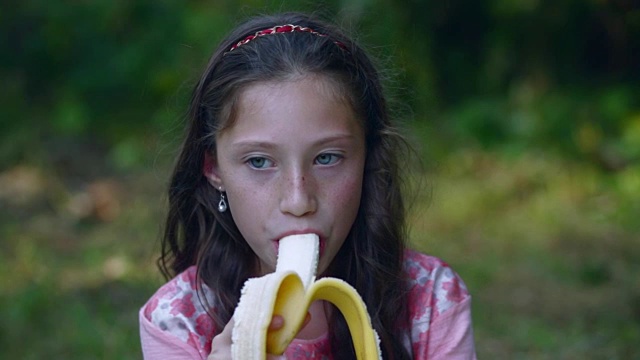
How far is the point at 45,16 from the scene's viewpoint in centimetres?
593

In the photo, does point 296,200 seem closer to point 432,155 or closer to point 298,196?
point 298,196

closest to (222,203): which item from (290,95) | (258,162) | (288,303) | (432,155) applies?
(258,162)

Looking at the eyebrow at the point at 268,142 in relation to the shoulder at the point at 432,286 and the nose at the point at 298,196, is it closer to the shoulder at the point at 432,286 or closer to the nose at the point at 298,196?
the nose at the point at 298,196

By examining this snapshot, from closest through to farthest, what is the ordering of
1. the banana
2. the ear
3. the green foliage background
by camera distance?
the banana
the ear
the green foliage background

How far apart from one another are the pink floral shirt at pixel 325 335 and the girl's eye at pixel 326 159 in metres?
0.44

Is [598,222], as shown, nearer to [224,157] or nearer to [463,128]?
[463,128]

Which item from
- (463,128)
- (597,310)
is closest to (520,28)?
(463,128)

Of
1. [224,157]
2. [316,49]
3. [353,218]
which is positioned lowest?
[353,218]

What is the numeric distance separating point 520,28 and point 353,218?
A: 12.2ft

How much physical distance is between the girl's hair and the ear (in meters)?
0.01

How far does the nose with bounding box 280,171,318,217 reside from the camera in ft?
6.73

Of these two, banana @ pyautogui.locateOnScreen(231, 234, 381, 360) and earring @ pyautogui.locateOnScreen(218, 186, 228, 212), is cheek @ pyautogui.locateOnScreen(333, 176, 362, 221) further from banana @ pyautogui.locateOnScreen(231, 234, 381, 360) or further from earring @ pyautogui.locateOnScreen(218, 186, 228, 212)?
earring @ pyautogui.locateOnScreen(218, 186, 228, 212)

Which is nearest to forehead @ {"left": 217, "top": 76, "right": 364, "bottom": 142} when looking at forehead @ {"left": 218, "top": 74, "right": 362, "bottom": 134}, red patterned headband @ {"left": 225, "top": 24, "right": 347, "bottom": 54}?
forehead @ {"left": 218, "top": 74, "right": 362, "bottom": 134}

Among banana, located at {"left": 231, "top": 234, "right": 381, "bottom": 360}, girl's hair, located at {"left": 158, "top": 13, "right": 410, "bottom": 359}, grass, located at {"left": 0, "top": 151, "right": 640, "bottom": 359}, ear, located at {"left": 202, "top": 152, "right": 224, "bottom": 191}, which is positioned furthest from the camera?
grass, located at {"left": 0, "top": 151, "right": 640, "bottom": 359}
